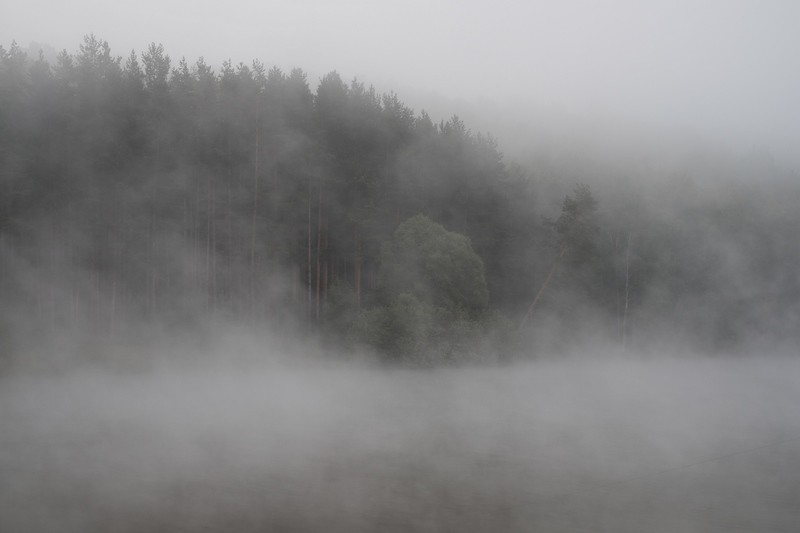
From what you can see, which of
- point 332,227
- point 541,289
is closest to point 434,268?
point 332,227

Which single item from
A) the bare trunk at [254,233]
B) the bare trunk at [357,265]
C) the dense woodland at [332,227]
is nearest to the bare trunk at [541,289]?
the dense woodland at [332,227]

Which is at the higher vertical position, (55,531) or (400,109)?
(400,109)

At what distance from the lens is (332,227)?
22391mm

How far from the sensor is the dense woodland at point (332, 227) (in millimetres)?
18109

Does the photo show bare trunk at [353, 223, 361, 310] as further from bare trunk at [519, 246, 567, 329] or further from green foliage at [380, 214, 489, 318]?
bare trunk at [519, 246, 567, 329]

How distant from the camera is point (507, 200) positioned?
81.6ft

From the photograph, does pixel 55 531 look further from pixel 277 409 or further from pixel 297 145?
pixel 297 145

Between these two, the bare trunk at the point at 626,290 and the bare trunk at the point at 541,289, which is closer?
the bare trunk at the point at 541,289

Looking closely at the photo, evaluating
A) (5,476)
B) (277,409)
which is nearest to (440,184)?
(277,409)

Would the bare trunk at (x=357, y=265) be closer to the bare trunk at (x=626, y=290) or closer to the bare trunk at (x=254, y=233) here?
the bare trunk at (x=254, y=233)

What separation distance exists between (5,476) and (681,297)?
21758 millimetres

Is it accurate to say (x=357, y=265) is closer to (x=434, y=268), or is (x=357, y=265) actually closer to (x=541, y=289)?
(x=434, y=268)

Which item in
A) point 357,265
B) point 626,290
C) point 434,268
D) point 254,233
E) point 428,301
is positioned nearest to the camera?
point 428,301

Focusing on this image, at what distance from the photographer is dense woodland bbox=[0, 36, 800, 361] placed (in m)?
18.1
